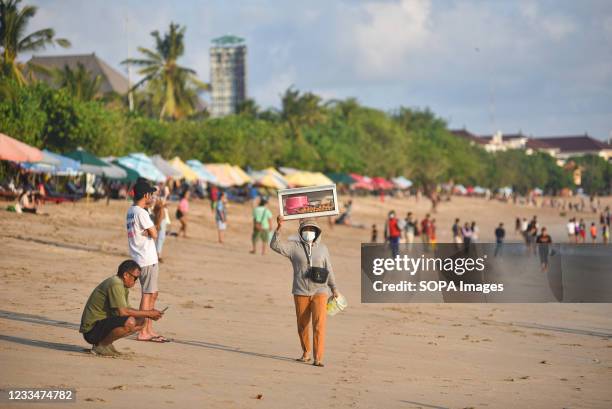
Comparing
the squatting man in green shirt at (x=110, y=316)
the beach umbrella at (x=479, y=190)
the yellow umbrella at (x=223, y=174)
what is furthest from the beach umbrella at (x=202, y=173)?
the beach umbrella at (x=479, y=190)

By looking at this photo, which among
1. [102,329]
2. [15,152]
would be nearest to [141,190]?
[102,329]

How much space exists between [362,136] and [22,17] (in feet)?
167

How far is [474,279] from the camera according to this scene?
1708cm

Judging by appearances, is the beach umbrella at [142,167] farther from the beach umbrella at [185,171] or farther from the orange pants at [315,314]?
the orange pants at [315,314]

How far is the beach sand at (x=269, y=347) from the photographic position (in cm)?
793

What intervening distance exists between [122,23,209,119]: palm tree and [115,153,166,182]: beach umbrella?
23.2 m

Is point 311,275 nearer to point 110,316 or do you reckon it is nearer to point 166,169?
point 110,316

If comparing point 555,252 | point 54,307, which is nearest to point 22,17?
point 555,252

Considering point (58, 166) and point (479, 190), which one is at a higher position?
point (479, 190)

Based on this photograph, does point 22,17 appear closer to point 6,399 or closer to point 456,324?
point 456,324

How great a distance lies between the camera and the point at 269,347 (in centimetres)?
1056

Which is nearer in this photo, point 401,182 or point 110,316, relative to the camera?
point 110,316

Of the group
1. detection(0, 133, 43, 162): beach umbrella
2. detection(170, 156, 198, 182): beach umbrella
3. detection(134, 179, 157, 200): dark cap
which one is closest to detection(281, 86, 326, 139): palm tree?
detection(170, 156, 198, 182): beach umbrella

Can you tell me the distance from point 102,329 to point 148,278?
122 centimetres
